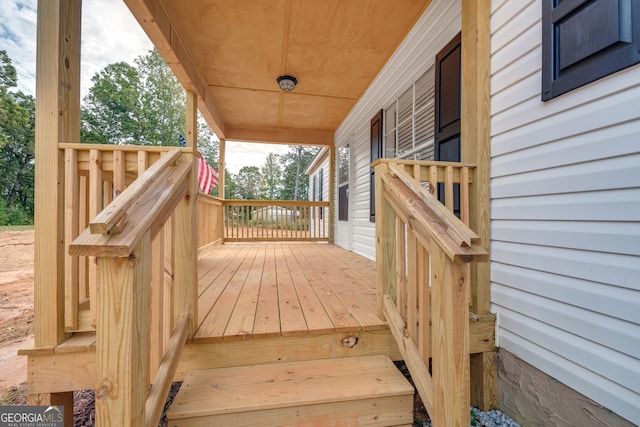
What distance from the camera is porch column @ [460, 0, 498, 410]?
1.70m

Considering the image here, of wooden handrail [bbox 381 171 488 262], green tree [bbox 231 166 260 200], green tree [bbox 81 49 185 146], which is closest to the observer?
wooden handrail [bbox 381 171 488 262]

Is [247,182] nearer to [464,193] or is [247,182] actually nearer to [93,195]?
[93,195]

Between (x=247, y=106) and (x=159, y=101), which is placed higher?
(x=159, y=101)

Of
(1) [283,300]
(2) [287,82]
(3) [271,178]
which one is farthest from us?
(3) [271,178]

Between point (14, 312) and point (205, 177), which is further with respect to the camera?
point (205, 177)

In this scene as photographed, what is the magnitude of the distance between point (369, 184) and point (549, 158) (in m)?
2.74

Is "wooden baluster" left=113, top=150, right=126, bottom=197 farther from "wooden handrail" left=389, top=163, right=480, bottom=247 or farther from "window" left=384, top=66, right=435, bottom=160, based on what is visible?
"window" left=384, top=66, right=435, bottom=160

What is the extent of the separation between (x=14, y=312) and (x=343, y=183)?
5308mm

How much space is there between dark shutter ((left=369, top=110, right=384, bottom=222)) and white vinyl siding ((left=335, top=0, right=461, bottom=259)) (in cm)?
15

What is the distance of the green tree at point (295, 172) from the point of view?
22.2 m

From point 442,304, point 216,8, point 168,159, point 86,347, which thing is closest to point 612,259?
point 442,304

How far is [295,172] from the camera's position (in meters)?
23.0

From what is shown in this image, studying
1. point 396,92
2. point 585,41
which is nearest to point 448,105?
point 585,41

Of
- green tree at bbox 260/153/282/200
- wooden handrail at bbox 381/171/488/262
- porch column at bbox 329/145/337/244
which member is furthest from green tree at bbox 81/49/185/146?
wooden handrail at bbox 381/171/488/262
